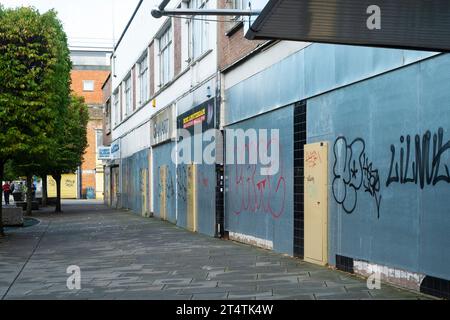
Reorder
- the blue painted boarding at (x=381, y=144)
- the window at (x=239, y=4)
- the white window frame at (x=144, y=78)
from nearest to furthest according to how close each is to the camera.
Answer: the blue painted boarding at (x=381, y=144) → the window at (x=239, y=4) → the white window frame at (x=144, y=78)

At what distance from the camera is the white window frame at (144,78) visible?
2866 centimetres

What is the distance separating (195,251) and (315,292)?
18.6 feet

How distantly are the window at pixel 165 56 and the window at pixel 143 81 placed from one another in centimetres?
342

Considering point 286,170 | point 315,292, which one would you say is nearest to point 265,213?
point 286,170

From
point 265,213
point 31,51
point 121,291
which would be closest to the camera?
point 121,291

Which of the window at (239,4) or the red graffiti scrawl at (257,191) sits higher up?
the window at (239,4)

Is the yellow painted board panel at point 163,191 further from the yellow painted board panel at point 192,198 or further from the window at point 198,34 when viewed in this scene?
the window at point 198,34

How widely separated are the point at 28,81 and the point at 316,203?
9611mm

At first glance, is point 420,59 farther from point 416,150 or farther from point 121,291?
point 121,291

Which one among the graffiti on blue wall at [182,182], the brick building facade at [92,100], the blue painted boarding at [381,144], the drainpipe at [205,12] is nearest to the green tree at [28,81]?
the graffiti on blue wall at [182,182]

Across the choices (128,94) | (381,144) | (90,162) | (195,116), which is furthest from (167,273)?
(90,162)

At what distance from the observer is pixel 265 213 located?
43.3 feet

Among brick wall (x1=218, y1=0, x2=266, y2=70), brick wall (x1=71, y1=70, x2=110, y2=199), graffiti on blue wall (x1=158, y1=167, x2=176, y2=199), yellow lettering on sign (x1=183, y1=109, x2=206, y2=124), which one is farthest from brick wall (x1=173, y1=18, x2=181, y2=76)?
brick wall (x1=71, y1=70, x2=110, y2=199)

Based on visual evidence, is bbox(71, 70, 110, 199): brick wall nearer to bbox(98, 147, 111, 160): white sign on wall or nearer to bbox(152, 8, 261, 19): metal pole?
bbox(98, 147, 111, 160): white sign on wall
